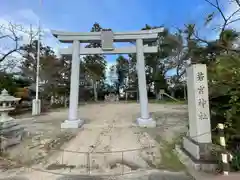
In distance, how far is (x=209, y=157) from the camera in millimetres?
3846

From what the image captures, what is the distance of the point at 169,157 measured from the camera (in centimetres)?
473

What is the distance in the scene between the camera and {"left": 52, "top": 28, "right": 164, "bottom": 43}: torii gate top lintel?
7734mm

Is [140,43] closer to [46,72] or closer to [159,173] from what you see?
[159,173]

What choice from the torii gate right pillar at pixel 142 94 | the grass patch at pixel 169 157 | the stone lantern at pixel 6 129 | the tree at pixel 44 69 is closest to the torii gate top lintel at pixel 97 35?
the torii gate right pillar at pixel 142 94

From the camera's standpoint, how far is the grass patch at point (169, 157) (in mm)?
4184

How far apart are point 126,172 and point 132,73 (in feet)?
77.9

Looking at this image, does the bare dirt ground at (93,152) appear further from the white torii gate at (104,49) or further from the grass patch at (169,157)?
the white torii gate at (104,49)

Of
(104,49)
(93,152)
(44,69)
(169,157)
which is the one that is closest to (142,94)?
(104,49)

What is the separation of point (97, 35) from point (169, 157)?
530cm

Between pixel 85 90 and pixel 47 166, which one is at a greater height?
pixel 85 90

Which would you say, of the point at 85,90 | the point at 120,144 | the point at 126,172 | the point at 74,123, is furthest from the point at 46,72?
the point at 126,172

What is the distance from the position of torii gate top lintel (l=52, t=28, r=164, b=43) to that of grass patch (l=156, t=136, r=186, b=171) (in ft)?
13.3

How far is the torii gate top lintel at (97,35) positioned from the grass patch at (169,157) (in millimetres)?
4062

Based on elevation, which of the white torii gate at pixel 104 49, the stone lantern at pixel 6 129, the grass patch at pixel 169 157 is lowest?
the grass patch at pixel 169 157
